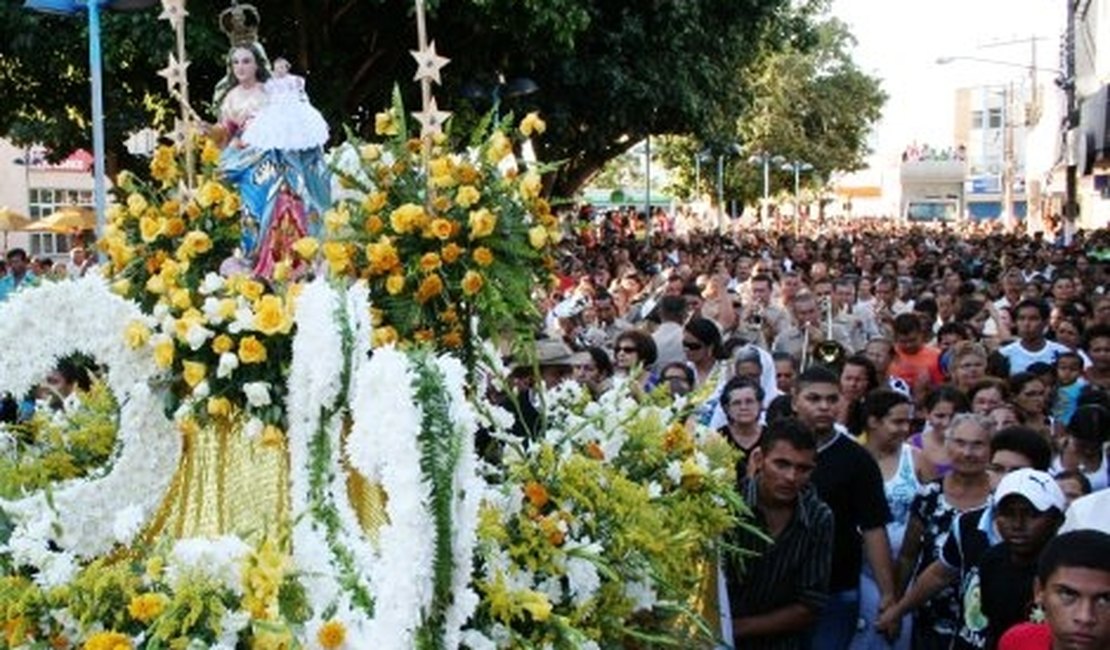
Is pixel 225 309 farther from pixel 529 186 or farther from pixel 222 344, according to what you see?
pixel 529 186

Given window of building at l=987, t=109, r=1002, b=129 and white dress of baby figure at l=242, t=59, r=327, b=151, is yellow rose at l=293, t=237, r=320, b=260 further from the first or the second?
window of building at l=987, t=109, r=1002, b=129

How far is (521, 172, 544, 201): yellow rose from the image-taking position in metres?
5.86

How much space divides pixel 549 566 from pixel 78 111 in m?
16.6

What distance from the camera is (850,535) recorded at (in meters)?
6.47

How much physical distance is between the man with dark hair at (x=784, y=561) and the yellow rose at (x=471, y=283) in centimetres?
122

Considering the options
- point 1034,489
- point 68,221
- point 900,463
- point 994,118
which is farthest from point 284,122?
point 994,118

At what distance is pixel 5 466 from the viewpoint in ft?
17.7

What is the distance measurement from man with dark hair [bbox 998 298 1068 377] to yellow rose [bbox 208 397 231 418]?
22.3 feet

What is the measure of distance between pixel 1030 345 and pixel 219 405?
7.34m

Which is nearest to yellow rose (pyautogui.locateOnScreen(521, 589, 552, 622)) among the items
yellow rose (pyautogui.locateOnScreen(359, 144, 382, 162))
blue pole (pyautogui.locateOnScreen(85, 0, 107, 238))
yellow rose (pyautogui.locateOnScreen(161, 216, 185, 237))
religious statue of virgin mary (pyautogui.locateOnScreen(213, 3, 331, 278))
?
yellow rose (pyautogui.locateOnScreen(359, 144, 382, 162))

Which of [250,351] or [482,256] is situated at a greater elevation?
[482,256]

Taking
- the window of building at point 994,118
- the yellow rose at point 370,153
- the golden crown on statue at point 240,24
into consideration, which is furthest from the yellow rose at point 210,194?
the window of building at point 994,118

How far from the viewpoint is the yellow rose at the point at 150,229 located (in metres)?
5.66

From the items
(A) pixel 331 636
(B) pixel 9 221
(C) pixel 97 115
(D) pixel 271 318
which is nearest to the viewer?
(A) pixel 331 636
